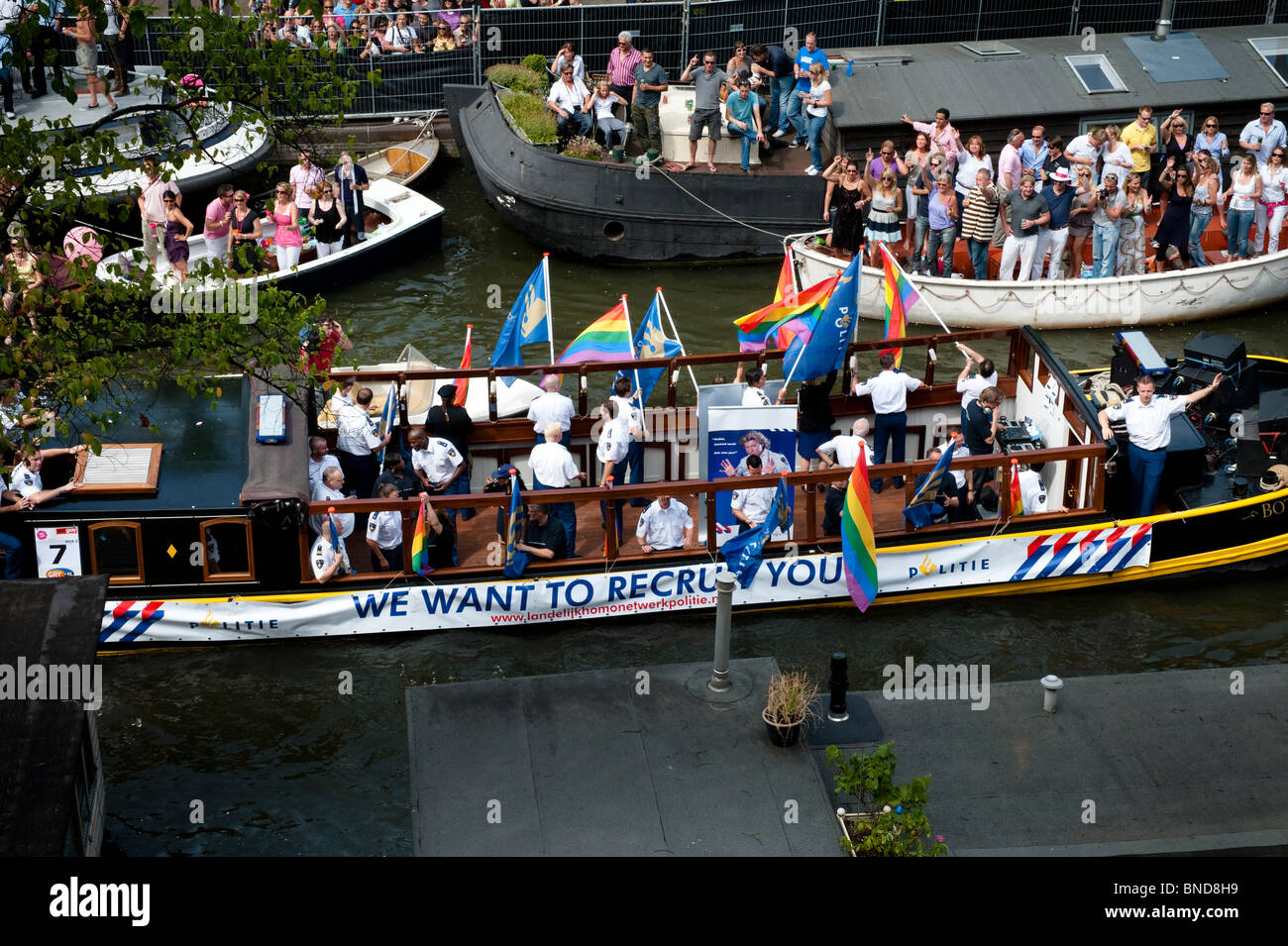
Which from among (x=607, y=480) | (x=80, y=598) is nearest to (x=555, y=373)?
(x=607, y=480)

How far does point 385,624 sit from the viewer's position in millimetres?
15195

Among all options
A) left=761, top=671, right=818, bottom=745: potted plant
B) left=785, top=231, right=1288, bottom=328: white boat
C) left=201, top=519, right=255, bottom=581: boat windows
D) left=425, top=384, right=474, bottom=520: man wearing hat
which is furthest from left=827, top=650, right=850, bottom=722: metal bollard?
left=785, top=231, right=1288, bottom=328: white boat

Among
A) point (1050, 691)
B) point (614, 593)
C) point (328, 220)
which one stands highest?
point (328, 220)

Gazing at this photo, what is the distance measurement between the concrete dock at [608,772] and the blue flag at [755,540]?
4.38 m

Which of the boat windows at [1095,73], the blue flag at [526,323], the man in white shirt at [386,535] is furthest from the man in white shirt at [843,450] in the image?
the boat windows at [1095,73]

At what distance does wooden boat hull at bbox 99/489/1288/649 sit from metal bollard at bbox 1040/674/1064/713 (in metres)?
5.00

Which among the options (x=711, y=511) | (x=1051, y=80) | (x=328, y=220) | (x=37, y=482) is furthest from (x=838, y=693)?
(x=1051, y=80)

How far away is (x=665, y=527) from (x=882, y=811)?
21.4 feet

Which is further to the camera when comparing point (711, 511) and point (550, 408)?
point (550, 408)

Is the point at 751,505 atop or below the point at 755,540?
atop

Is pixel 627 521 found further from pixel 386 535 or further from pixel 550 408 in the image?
pixel 386 535

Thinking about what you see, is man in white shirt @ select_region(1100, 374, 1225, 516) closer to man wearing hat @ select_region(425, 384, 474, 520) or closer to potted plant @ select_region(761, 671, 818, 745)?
man wearing hat @ select_region(425, 384, 474, 520)

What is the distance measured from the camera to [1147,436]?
50.9ft

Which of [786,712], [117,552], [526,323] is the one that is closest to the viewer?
[786,712]
